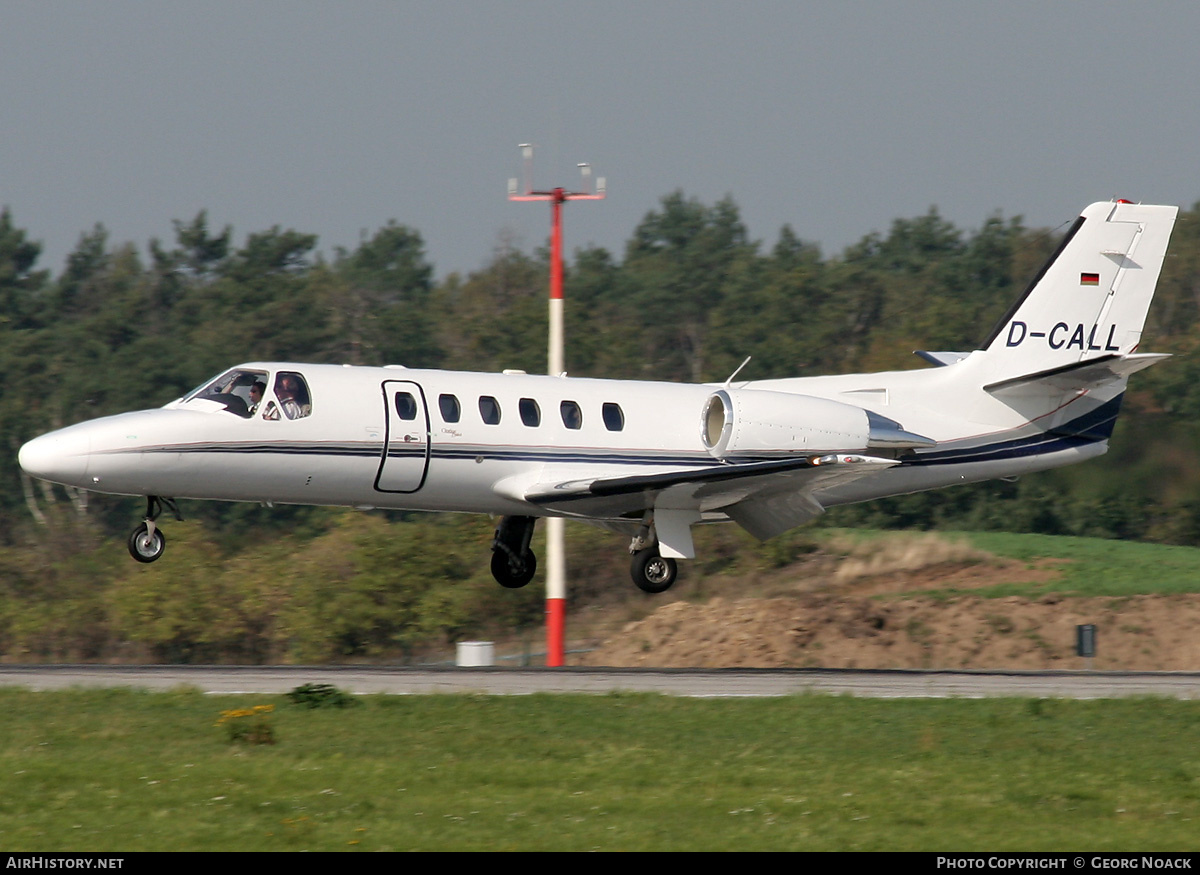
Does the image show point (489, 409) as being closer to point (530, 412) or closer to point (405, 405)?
point (530, 412)

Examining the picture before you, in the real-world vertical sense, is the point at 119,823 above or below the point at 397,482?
below

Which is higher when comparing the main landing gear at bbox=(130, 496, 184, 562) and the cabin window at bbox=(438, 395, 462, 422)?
the cabin window at bbox=(438, 395, 462, 422)

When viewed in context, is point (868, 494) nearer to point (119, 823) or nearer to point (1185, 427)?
point (1185, 427)

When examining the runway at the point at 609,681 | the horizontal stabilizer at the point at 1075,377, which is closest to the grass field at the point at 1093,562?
the horizontal stabilizer at the point at 1075,377

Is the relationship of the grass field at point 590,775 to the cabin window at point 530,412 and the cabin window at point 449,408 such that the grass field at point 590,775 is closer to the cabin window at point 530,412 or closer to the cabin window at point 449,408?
the cabin window at point 449,408

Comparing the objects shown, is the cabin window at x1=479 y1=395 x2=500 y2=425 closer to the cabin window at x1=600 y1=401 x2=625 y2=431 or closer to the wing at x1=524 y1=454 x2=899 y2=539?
the wing at x1=524 y1=454 x2=899 y2=539

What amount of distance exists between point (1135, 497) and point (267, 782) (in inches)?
885

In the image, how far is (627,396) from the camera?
20828 mm

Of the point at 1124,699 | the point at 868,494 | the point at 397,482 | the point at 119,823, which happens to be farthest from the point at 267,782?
the point at 868,494

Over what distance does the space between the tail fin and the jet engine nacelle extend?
153 inches

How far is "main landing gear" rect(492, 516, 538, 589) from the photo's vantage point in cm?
2256

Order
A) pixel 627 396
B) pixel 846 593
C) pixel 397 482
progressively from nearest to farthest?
pixel 397 482 < pixel 627 396 < pixel 846 593

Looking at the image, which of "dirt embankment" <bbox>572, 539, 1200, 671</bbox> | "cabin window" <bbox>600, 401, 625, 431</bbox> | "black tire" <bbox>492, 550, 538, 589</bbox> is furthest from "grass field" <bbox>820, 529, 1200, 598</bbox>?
"cabin window" <bbox>600, 401, 625, 431</bbox>

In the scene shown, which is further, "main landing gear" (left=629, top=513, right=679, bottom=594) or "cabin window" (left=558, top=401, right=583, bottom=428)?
"main landing gear" (left=629, top=513, right=679, bottom=594)
